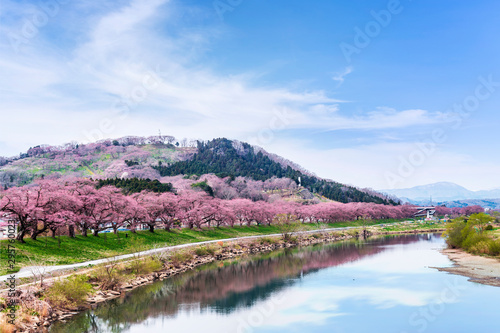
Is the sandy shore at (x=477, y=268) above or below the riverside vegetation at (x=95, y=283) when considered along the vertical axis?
below

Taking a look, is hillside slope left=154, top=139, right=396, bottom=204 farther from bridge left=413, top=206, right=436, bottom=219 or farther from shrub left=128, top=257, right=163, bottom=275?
shrub left=128, top=257, right=163, bottom=275

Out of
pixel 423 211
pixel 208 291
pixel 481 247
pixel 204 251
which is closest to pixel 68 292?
pixel 208 291

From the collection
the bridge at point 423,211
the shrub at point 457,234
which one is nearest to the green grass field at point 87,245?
the shrub at point 457,234

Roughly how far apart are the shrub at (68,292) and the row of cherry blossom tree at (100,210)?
1028cm

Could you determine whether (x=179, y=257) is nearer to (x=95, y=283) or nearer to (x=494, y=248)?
(x=95, y=283)

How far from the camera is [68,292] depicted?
83.7 ft

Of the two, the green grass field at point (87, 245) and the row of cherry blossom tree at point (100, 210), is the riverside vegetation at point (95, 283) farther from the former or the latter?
the row of cherry blossom tree at point (100, 210)

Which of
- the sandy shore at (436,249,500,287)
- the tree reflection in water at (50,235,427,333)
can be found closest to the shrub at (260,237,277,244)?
the tree reflection in water at (50,235,427,333)

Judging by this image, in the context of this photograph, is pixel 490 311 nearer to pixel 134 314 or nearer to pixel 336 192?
pixel 134 314

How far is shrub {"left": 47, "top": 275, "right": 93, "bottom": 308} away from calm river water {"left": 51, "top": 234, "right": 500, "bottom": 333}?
1320mm

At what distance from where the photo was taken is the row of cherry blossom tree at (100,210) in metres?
33.6

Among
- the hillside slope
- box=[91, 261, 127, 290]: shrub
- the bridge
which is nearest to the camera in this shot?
box=[91, 261, 127, 290]: shrub

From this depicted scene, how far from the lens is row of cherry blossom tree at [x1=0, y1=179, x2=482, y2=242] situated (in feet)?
110

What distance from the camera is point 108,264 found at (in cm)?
3344
